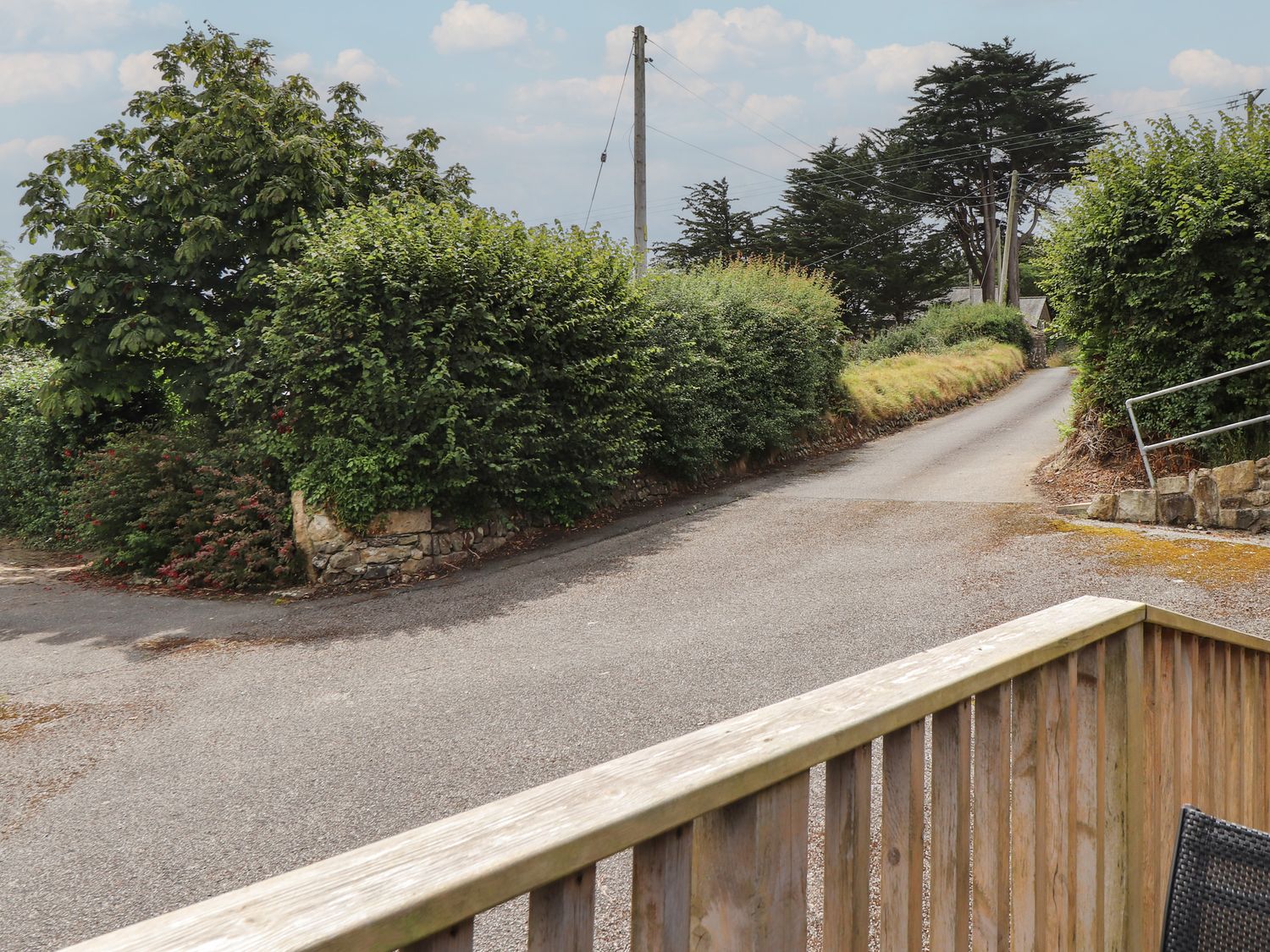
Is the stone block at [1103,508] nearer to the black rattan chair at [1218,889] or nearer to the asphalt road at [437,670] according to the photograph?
the asphalt road at [437,670]

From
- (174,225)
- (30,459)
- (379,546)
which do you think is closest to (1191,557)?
(379,546)

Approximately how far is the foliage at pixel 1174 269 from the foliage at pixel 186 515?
9423 mm

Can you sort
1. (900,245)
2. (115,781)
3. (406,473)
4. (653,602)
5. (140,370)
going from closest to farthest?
(115,781), (653,602), (406,473), (140,370), (900,245)

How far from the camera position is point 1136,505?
9172 millimetres

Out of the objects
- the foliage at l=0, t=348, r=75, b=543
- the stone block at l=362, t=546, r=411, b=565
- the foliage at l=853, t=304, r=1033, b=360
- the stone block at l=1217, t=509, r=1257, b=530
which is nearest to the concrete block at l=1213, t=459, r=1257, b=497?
the stone block at l=1217, t=509, r=1257, b=530

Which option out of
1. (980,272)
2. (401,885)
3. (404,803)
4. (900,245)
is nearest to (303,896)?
(401,885)

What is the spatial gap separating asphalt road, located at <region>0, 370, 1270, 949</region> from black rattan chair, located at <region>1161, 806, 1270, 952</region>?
2033 millimetres

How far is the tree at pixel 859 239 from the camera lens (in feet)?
111

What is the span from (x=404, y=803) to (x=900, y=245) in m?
34.2

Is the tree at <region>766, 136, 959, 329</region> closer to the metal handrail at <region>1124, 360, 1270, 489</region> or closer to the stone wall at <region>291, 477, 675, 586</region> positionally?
the metal handrail at <region>1124, 360, 1270, 489</region>

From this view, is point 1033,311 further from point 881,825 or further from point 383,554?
point 881,825

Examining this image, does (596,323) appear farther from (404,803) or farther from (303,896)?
(303,896)

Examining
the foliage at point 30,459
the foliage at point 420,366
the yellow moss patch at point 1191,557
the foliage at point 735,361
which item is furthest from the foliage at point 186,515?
the yellow moss patch at point 1191,557

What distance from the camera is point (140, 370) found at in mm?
11359
